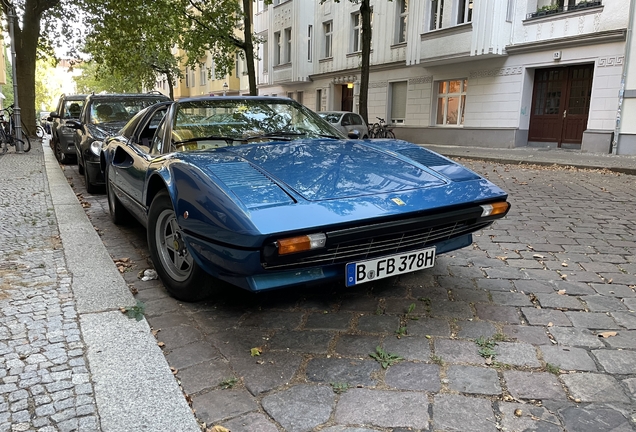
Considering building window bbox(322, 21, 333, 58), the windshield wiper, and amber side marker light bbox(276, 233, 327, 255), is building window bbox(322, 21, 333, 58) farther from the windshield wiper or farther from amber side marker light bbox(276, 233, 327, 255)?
amber side marker light bbox(276, 233, 327, 255)

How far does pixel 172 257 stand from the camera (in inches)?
137

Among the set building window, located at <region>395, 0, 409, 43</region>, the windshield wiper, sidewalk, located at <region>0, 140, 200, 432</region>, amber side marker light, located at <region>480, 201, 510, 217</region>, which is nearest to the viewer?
sidewalk, located at <region>0, 140, 200, 432</region>

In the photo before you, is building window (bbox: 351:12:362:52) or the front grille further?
building window (bbox: 351:12:362:52)

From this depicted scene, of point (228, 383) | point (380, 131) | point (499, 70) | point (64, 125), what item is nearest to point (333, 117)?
point (380, 131)

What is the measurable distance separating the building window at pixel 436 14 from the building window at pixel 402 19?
7.24ft

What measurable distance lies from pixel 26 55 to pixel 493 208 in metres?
20.4

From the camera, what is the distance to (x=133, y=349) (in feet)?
8.29

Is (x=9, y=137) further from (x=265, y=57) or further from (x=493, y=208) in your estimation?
(x=265, y=57)

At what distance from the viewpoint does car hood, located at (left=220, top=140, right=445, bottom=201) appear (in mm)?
2762

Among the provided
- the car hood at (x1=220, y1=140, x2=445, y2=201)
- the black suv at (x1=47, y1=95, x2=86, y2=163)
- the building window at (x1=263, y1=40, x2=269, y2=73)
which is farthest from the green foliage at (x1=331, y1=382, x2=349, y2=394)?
the building window at (x1=263, y1=40, x2=269, y2=73)

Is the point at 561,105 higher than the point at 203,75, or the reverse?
the point at 203,75

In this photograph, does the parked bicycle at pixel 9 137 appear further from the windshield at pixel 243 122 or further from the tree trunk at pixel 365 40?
the windshield at pixel 243 122

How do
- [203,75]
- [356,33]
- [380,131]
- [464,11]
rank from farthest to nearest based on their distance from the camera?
1. [203,75]
2. [356,33]
3. [380,131]
4. [464,11]

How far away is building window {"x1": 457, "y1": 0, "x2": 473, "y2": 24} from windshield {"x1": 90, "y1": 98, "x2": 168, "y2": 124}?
13490 mm
